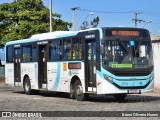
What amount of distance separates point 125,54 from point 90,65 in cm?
159

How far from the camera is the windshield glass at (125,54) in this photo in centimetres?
1866

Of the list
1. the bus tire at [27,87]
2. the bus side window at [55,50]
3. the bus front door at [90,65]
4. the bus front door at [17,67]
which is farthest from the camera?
the bus front door at [17,67]

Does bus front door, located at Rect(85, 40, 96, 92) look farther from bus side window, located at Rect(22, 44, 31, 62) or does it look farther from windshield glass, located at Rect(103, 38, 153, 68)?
bus side window, located at Rect(22, 44, 31, 62)

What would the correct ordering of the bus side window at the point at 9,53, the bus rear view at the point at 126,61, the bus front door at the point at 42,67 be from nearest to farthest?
the bus rear view at the point at 126,61, the bus front door at the point at 42,67, the bus side window at the point at 9,53

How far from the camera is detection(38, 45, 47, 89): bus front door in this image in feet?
77.6

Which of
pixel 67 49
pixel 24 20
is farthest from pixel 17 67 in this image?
pixel 24 20

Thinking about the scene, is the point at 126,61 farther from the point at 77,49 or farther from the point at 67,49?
the point at 67,49

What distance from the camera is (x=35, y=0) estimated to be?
55094 millimetres

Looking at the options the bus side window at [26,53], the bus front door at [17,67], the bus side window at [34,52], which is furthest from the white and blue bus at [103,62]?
the bus front door at [17,67]

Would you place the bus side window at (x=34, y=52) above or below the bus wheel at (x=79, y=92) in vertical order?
above

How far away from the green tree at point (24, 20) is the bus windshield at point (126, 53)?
3365 centimetres

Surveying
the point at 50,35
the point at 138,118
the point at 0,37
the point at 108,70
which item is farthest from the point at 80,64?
the point at 0,37

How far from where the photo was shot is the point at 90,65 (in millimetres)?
19438

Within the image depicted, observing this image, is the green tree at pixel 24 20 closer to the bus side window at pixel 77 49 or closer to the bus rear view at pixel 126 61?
the bus side window at pixel 77 49
